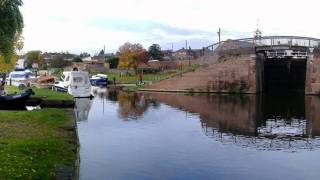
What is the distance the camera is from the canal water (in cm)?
1992

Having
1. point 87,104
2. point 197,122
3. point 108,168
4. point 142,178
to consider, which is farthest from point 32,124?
point 87,104

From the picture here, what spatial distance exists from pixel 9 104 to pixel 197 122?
14.6m

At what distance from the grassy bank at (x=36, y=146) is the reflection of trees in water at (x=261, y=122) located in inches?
378

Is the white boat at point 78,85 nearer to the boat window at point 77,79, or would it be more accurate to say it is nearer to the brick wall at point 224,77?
the boat window at point 77,79

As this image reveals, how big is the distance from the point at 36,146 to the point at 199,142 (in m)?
12.0

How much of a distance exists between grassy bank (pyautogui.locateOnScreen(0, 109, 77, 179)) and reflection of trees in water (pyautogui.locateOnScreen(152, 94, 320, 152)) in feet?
31.5

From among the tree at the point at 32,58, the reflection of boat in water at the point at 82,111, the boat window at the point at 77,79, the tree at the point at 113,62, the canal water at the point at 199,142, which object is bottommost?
the canal water at the point at 199,142

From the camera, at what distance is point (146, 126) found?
112ft

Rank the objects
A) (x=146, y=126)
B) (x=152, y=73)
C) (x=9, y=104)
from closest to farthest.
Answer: (x=146, y=126)
(x=9, y=104)
(x=152, y=73)

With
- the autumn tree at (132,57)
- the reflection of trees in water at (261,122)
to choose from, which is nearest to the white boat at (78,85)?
the reflection of trees in water at (261,122)

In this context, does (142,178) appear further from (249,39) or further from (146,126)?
(249,39)

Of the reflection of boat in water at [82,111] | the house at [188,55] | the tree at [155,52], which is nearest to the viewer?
the reflection of boat in water at [82,111]

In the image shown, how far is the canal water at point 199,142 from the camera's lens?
65.4ft

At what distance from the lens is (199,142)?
89.4 ft
